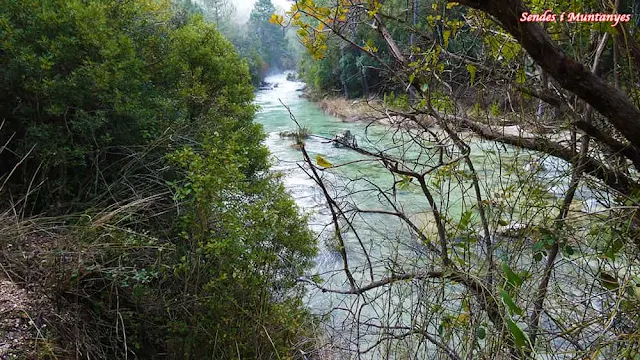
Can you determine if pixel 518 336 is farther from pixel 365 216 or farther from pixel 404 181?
pixel 365 216

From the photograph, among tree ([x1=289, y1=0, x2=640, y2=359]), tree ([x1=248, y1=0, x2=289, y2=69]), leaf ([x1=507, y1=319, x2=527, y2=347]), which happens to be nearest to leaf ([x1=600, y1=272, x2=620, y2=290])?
tree ([x1=289, y1=0, x2=640, y2=359])

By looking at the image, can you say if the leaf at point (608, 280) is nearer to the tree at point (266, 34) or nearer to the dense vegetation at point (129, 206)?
the dense vegetation at point (129, 206)

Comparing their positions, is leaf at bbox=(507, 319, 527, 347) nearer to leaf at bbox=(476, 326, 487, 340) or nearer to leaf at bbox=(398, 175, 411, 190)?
leaf at bbox=(476, 326, 487, 340)

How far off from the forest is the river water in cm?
4

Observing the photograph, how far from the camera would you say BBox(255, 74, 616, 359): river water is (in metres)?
1.85

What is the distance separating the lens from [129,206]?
8.89 feet

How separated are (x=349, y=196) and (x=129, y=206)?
4.93 feet

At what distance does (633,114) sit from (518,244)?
56 cm

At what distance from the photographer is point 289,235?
10.7 feet

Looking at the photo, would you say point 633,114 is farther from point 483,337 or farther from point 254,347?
point 254,347

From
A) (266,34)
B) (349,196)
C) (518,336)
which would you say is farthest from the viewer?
(266,34)

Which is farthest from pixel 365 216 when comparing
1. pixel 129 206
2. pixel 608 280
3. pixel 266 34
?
pixel 266 34

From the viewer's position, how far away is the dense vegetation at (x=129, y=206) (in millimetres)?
2330

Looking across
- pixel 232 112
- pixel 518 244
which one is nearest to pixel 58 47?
pixel 232 112
